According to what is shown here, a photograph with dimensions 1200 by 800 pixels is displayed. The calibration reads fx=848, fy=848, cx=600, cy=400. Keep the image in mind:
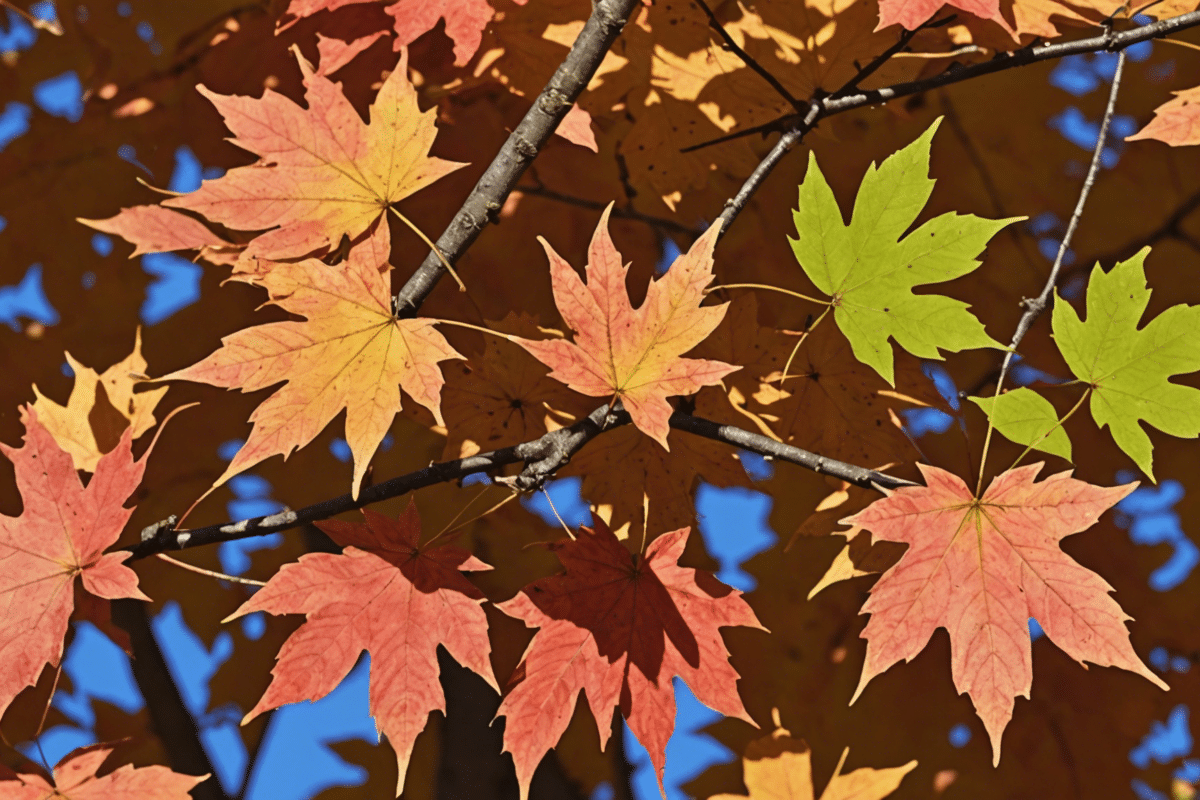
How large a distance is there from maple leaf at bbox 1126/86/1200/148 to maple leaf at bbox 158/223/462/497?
42.0 inches

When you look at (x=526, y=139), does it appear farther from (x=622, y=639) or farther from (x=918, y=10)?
(x=622, y=639)

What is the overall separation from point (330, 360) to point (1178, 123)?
1256 mm

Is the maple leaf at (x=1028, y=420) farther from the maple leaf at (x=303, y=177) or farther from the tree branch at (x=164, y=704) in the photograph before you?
the tree branch at (x=164, y=704)

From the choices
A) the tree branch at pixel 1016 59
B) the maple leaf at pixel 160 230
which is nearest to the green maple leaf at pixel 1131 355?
the tree branch at pixel 1016 59

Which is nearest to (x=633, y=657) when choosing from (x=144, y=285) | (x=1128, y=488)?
(x=1128, y=488)

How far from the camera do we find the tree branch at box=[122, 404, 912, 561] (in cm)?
104

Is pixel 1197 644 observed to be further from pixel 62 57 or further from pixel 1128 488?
pixel 62 57

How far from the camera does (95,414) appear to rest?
60.3 inches

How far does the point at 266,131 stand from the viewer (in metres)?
1.17

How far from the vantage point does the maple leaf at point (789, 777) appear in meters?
1.47

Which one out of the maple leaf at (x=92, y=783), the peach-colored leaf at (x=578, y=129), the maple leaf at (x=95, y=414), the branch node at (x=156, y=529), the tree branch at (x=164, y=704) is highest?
the peach-colored leaf at (x=578, y=129)

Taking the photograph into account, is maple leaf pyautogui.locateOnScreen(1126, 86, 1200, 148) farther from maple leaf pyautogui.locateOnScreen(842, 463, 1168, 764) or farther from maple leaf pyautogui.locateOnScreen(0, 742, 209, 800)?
maple leaf pyautogui.locateOnScreen(0, 742, 209, 800)

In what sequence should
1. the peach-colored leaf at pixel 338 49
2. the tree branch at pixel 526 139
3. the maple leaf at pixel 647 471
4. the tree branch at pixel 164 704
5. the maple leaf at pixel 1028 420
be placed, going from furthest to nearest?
1. the tree branch at pixel 164 704
2. the peach-colored leaf at pixel 338 49
3. the maple leaf at pixel 647 471
4. the tree branch at pixel 526 139
5. the maple leaf at pixel 1028 420

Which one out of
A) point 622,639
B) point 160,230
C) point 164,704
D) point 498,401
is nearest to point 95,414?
point 160,230
